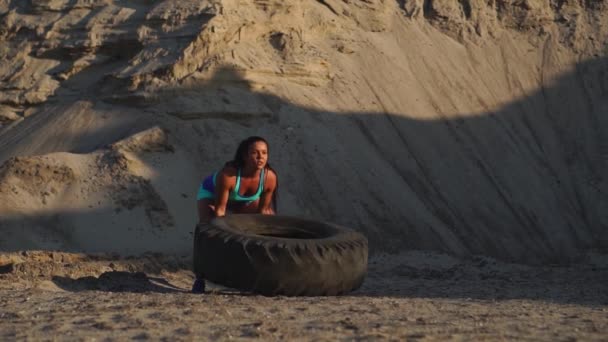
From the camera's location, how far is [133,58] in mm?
13844

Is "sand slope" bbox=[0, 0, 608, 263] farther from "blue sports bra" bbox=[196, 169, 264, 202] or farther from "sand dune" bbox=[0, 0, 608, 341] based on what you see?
"blue sports bra" bbox=[196, 169, 264, 202]

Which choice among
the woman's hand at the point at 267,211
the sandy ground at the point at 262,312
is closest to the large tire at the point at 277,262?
the sandy ground at the point at 262,312

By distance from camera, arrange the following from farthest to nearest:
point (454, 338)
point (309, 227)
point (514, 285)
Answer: point (514, 285), point (309, 227), point (454, 338)

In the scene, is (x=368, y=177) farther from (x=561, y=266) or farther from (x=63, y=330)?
(x=63, y=330)

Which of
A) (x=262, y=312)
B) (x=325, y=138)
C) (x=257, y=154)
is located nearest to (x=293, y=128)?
(x=325, y=138)

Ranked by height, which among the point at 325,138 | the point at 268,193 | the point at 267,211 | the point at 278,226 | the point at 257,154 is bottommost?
the point at 278,226

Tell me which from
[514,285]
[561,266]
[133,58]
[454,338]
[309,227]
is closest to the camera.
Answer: [454,338]

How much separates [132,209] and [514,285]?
16.1 feet

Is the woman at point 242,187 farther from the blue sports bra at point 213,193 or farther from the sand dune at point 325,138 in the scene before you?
the sand dune at point 325,138

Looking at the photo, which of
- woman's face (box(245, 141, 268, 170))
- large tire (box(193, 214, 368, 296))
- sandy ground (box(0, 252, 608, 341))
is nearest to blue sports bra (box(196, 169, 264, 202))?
woman's face (box(245, 141, 268, 170))

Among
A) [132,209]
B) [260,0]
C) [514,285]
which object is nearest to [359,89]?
[260,0]

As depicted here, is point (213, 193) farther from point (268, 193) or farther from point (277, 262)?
point (277, 262)

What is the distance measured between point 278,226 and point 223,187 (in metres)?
0.71

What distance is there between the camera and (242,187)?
7.79 metres
